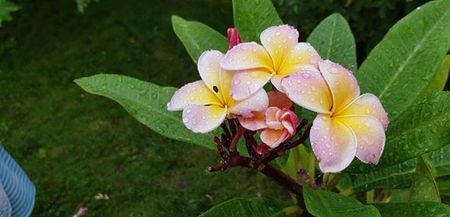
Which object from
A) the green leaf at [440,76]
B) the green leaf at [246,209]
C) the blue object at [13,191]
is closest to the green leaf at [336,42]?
the green leaf at [440,76]

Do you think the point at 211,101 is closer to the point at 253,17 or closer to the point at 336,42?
the point at 253,17

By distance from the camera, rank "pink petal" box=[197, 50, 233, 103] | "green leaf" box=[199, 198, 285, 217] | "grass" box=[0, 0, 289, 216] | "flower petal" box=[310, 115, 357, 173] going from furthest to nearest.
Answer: "grass" box=[0, 0, 289, 216], "green leaf" box=[199, 198, 285, 217], "pink petal" box=[197, 50, 233, 103], "flower petal" box=[310, 115, 357, 173]

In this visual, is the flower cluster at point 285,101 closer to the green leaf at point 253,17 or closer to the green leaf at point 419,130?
the green leaf at point 419,130

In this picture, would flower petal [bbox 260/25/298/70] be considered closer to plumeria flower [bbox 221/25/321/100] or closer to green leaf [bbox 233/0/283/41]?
plumeria flower [bbox 221/25/321/100]

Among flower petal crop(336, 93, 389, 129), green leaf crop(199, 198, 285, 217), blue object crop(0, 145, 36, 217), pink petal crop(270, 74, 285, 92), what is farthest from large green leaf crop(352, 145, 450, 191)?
blue object crop(0, 145, 36, 217)

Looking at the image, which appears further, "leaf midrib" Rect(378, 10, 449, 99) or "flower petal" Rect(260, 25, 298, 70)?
"leaf midrib" Rect(378, 10, 449, 99)

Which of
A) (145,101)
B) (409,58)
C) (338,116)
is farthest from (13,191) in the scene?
(409,58)

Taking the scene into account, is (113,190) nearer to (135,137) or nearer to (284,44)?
(135,137)

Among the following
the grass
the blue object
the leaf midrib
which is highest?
the leaf midrib
